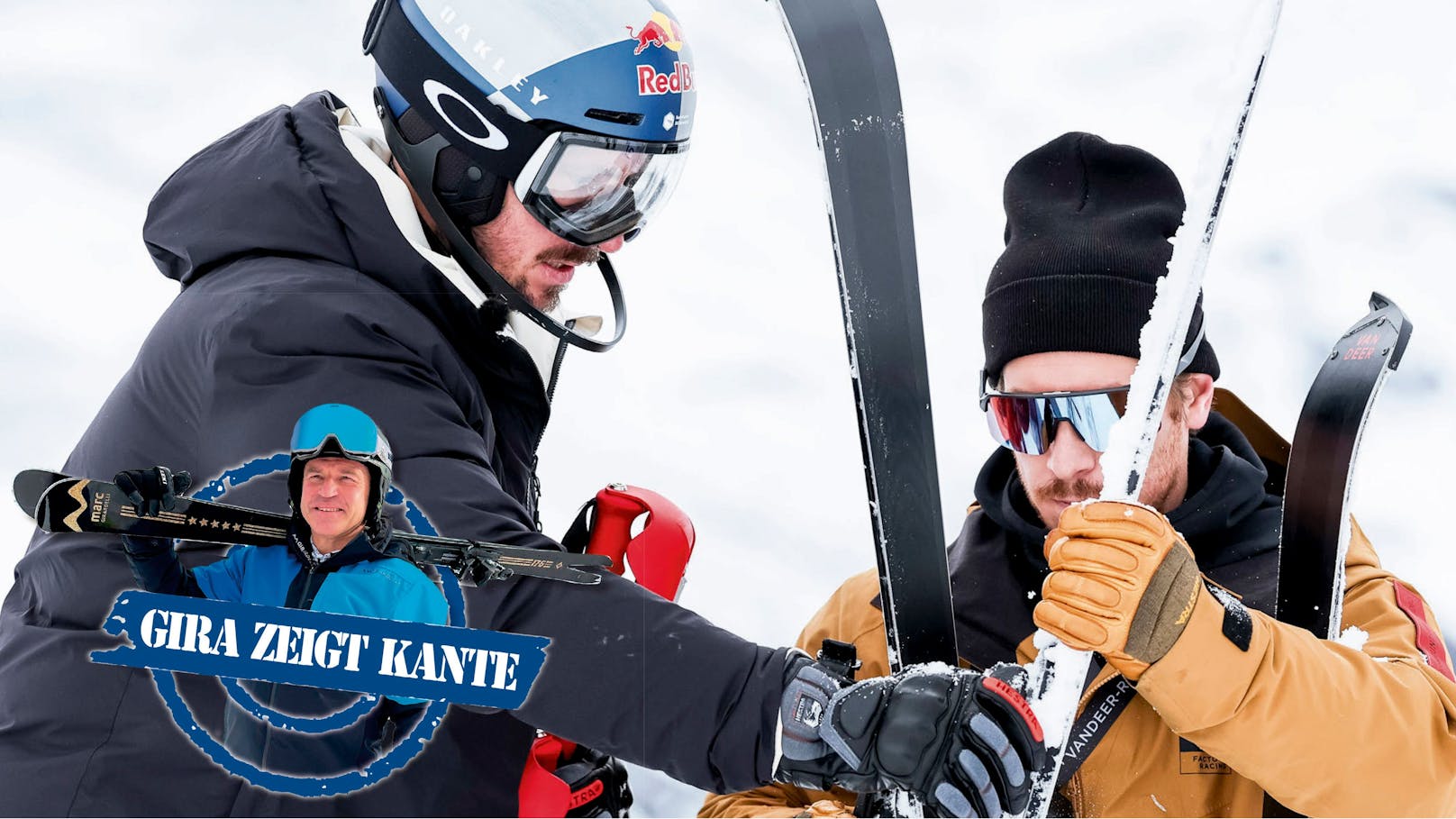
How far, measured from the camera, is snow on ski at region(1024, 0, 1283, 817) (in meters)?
1.91

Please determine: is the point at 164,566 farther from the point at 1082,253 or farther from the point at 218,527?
the point at 1082,253

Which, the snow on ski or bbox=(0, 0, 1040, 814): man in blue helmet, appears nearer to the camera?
bbox=(0, 0, 1040, 814): man in blue helmet

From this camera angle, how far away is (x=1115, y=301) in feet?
8.00

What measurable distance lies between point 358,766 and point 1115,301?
5.09ft

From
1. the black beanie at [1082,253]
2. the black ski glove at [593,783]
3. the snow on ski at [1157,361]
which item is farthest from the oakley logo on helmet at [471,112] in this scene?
the black ski glove at [593,783]

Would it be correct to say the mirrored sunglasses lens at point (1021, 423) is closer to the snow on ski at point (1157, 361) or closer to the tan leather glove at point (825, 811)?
the snow on ski at point (1157, 361)

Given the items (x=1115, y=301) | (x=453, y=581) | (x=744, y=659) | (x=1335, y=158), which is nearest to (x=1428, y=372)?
(x=1335, y=158)

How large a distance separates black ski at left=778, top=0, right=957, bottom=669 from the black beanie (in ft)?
1.46

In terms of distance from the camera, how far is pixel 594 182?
2.30 m

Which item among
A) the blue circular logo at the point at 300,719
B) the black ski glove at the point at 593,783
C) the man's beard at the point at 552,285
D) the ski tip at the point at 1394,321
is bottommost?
the black ski glove at the point at 593,783

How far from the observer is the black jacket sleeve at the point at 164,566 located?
1746 millimetres

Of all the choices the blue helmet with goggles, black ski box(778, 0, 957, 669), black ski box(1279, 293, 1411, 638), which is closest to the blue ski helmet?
the blue helmet with goggles

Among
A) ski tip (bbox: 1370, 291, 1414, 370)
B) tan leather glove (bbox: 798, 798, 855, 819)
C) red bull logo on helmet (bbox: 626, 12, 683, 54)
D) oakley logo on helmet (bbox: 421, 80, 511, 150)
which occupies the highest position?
red bull logo on helmet (bbox: 626, 12, 683, 54)

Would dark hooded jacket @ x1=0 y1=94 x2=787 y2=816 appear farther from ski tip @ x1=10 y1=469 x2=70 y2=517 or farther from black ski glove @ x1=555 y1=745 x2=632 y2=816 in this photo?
black ski glove @ x1=555 y1=745 x2=632 y2=816
